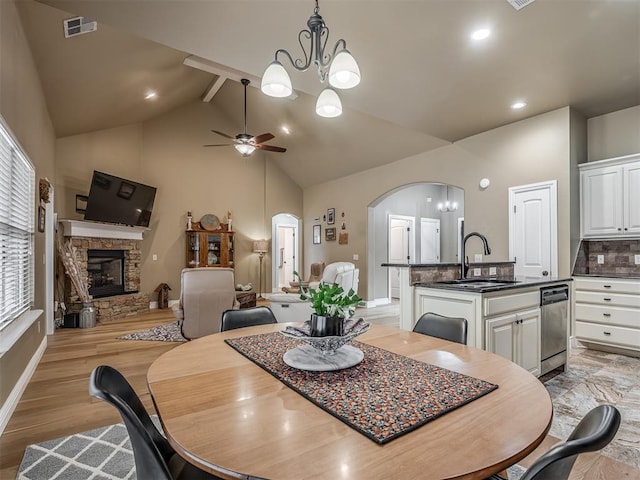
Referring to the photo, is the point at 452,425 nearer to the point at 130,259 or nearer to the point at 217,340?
the point at 217,340

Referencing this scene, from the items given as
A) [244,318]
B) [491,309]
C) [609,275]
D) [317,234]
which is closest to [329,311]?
[244,318]

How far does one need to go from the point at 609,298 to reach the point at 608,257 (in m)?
0.72

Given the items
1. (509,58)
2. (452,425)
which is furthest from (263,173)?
(452,425)

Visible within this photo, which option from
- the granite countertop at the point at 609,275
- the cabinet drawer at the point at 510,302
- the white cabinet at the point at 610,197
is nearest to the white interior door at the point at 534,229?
the granite countertop at the point at 609,275

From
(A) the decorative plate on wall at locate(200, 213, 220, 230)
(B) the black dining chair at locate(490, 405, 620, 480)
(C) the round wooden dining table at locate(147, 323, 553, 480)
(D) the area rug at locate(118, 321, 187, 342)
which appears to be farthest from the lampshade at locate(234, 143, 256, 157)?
(B) the black dining chair at locate(490, 405, 620, 480)

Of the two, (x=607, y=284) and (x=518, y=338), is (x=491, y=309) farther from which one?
(x=607, y=284)

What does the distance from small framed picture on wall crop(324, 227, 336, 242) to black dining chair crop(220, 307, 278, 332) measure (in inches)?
229

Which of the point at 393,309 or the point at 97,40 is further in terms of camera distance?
the point at 393,309

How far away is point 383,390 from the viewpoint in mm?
1084

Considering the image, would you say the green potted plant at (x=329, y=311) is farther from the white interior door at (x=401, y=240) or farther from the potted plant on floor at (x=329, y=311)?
the white interior door at (x=401, y=240)

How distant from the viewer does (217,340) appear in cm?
175

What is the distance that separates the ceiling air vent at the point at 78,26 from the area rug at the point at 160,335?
136 inches

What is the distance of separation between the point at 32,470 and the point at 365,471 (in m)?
2.17

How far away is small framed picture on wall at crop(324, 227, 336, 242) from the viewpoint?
26.7 feet
